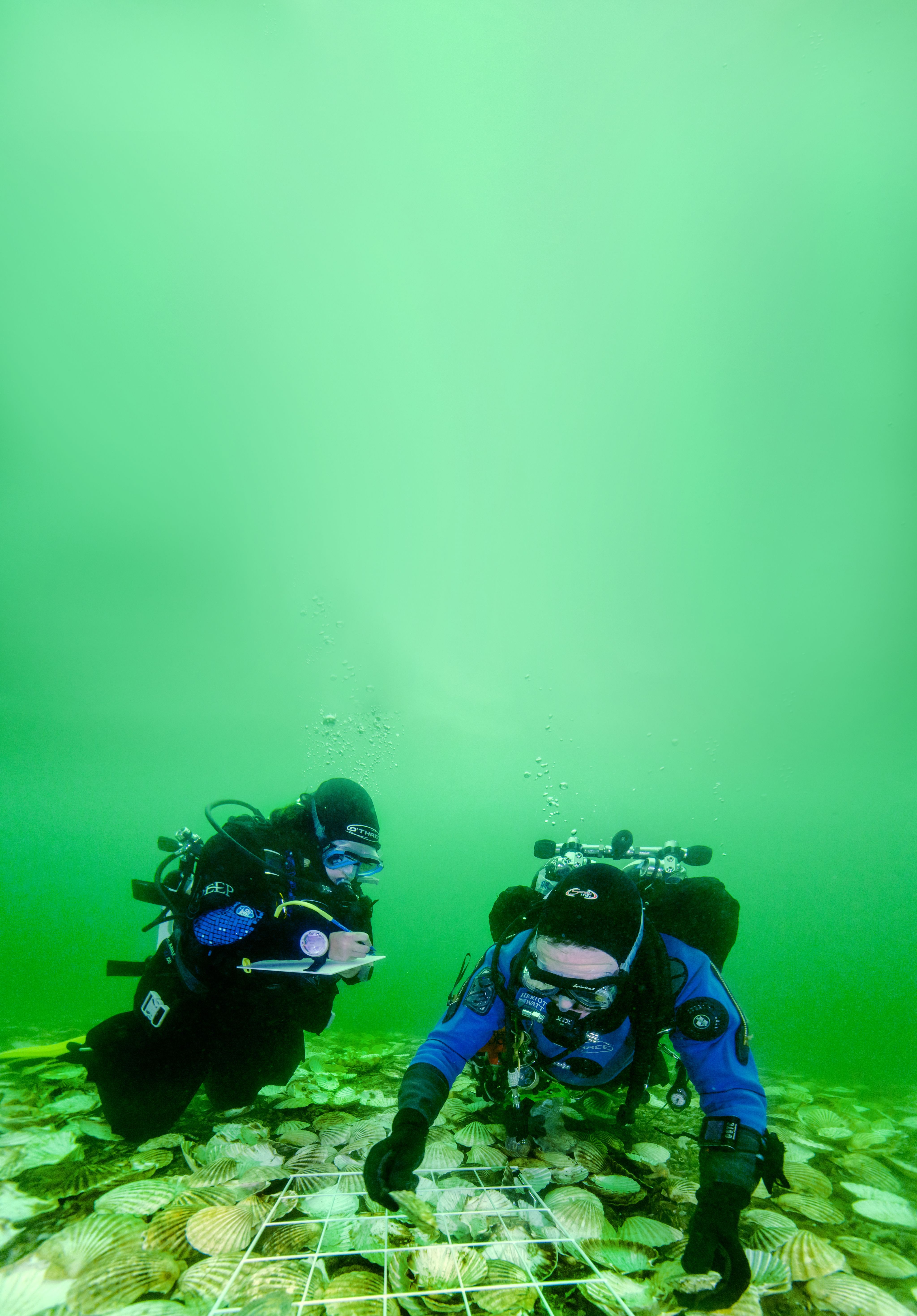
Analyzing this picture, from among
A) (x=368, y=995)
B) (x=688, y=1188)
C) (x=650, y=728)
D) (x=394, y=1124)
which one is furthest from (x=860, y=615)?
(x=368, y=995)

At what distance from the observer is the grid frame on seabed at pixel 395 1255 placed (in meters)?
1.67

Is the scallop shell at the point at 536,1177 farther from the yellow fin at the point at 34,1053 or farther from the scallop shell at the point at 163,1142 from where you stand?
the yellow fin at the point at 34,1053

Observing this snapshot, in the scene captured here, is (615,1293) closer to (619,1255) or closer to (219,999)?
(619,1255)

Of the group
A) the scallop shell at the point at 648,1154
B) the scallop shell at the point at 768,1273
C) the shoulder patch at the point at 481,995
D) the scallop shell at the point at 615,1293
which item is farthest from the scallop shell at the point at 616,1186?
the shoulder patch at the point at 481,995

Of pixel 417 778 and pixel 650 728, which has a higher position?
pixel 650 728

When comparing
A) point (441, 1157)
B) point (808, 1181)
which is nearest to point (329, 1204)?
point (441, 1157)

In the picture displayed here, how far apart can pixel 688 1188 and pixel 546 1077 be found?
0.87 meters

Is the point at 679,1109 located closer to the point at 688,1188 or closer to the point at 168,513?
the point at 688,1188

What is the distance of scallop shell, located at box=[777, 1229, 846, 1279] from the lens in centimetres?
208

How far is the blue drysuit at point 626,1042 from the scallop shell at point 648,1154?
421 mm

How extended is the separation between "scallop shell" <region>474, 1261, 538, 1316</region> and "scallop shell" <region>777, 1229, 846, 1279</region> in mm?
1238

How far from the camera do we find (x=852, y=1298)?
6.47ft

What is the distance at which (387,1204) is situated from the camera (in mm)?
2107

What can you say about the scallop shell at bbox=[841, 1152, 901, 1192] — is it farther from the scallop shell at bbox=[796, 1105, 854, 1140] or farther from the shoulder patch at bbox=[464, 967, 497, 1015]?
the shoulder patch at bbox=[464, 967, 497, 1015]
